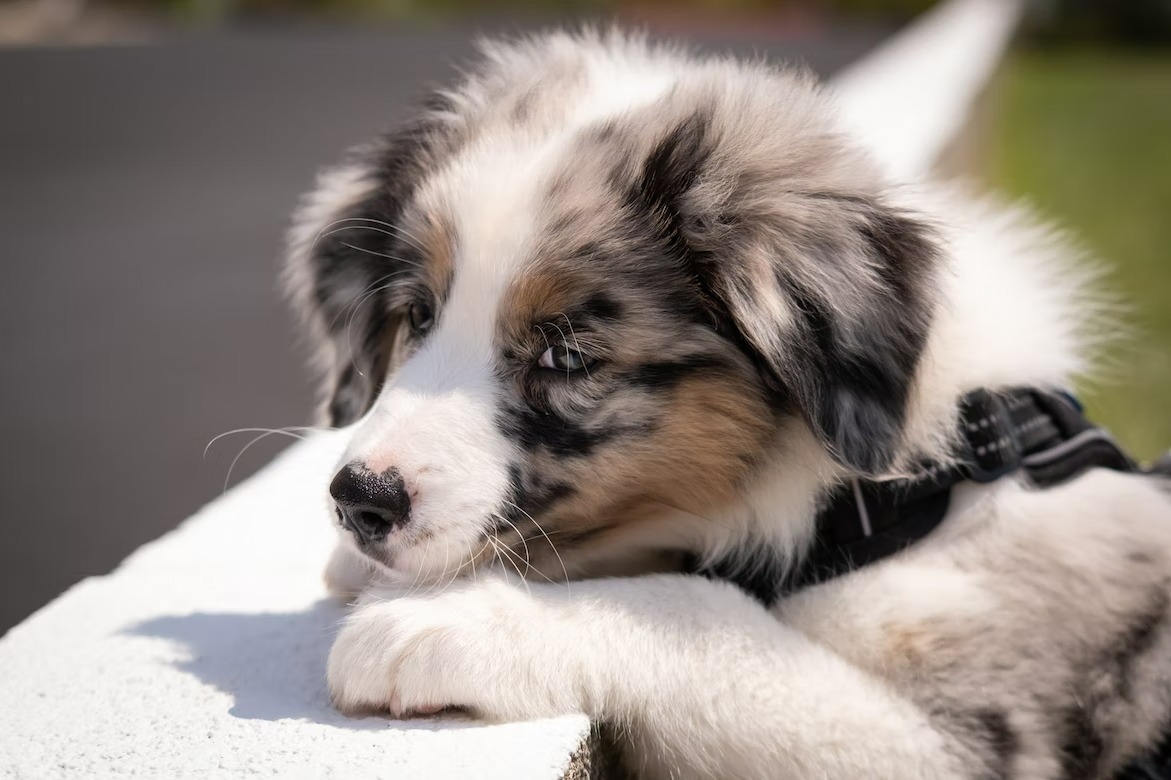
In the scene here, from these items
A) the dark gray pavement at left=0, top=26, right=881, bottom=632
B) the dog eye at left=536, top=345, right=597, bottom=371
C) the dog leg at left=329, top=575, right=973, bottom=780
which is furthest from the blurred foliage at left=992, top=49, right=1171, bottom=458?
the dark gray pavement at left=0, top=26, right=881, bottom=632

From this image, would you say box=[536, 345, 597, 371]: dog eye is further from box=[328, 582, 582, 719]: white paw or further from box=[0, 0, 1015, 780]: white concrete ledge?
box=[0, 0, 1015, 780]: white concrete ledge

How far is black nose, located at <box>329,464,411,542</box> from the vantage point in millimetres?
2639

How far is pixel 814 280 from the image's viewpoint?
2.84 meters

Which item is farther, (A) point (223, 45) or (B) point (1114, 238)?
(A) point (223, 45)

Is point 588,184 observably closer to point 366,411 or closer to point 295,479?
point 366,411

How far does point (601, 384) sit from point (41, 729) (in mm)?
1262

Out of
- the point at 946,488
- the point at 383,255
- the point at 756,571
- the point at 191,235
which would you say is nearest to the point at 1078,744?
the point at 946,488

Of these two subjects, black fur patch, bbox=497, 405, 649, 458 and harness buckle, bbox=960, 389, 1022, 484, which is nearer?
black fur patch, bbox=497, 405, 649, 458

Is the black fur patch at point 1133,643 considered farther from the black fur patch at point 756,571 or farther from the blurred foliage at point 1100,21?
the blurred foliage at point 1100,21

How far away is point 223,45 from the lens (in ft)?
110

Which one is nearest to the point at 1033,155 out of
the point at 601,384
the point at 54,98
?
the point at 54,98

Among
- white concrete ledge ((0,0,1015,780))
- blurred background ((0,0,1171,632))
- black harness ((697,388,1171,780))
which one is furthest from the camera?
blurred background ((0,0,1171,632))

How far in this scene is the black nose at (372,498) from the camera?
264cm

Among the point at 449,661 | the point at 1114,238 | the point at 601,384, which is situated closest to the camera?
the point at 449,661
